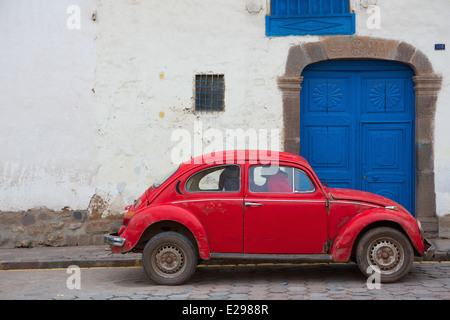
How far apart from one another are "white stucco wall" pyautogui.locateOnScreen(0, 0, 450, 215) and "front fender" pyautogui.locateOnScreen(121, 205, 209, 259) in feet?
10.6

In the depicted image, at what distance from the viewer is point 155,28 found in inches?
395

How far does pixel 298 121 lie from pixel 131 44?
3310mm

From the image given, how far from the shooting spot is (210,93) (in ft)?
32.8

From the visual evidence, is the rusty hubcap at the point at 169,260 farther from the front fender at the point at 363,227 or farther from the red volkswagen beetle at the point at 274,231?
the front fender at the point at 363,227

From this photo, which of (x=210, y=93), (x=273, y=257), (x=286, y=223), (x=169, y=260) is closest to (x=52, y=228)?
(x=210, y=93)

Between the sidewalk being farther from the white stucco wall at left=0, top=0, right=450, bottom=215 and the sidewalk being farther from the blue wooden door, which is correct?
the blue wooden door

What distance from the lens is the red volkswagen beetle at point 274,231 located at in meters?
6.57

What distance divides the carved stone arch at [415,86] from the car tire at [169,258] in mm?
3791

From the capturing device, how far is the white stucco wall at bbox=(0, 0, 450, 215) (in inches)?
391

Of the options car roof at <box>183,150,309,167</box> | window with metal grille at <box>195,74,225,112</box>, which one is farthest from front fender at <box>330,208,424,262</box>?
window with metal grille at <box>195,74,225,112</box>

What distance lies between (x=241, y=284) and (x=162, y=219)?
49.2 inches

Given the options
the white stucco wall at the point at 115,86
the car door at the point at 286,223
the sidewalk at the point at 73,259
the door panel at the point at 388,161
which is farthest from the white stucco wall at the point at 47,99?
the door panel at the point at 388,161

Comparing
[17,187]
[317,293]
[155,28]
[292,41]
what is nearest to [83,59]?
[155,28]

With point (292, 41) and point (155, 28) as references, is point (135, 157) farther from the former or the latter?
point (292, 41)
